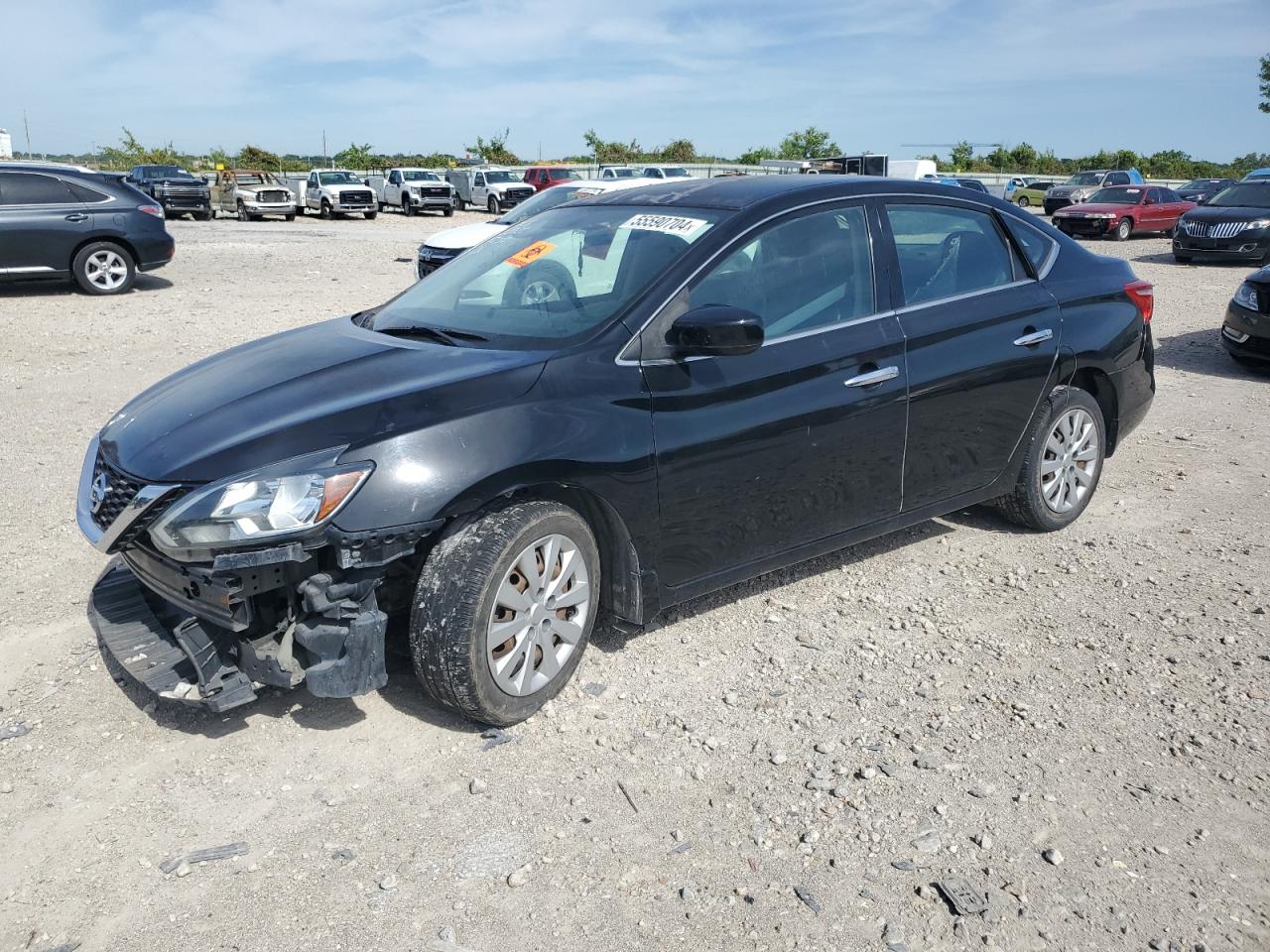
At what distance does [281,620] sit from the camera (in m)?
3.30

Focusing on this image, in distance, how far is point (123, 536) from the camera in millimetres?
3395

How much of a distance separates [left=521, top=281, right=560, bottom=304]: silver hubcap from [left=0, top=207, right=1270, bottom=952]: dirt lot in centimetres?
137

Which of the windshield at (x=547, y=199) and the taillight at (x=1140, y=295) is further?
the windshield at (x=547, y=199)

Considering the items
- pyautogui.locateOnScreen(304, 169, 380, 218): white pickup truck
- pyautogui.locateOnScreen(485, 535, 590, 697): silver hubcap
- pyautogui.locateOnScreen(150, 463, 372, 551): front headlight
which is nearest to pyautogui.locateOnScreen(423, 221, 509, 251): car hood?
pyautogui.locateOnScreen(485, 535, 590, 697): silver hubcap

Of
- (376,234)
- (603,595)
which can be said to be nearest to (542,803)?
(603,595)

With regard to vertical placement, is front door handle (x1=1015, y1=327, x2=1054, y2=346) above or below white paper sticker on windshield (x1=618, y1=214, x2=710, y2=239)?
below

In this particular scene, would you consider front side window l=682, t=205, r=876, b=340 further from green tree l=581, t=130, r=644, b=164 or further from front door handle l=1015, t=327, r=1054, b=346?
green tree l=581, t=130, r=644, b=164

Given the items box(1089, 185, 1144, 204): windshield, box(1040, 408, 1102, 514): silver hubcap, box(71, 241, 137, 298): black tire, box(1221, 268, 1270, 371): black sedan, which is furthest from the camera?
box(1089, 185, 1144, 204): windshield

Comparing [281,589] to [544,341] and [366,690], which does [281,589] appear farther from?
[544,341]

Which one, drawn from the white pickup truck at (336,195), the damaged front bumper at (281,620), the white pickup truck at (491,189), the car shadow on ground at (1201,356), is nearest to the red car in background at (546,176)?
the white pickup truck at (491,189)

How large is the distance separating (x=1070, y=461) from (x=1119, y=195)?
24.4 metres

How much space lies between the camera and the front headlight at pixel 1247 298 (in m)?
9.57

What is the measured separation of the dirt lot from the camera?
9.02 feet

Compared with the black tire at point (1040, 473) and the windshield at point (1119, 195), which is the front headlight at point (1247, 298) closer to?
the black tire at point (1040, 473)
